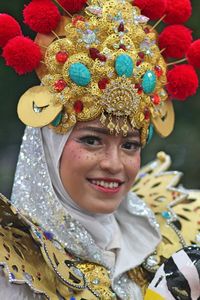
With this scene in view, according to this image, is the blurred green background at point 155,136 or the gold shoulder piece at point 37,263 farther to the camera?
the blurred green background at point 155,136

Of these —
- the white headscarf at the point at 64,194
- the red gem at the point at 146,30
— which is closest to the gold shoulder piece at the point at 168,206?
the white headscarf at the point at 64,194

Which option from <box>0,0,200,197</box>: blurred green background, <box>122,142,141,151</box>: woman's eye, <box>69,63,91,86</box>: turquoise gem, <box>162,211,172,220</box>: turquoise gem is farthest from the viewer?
<box>0,0,200,197</box>: blurred green background

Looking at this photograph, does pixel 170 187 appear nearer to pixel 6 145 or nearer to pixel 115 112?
pixel 115 112

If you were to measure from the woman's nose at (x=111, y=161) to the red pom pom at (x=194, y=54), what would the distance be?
1.45 feet

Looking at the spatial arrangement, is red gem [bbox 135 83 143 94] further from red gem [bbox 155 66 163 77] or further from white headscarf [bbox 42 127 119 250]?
white headscarf [bbox 42 127 119 250]

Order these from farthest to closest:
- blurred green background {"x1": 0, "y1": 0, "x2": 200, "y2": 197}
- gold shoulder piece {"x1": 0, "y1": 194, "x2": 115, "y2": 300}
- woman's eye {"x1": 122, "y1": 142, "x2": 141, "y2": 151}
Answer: blurred green background {"x1": 0, "y1": 0, "x2": 200, "y2": 197}, woman's eye {"x1": 122, "y1": 142, "x2": 141, "y2": 151}, gold shoulder piece {"x1": 0, "y1": 194, "x2": 115, "y2": 300}

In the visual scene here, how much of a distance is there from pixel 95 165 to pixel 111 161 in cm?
5

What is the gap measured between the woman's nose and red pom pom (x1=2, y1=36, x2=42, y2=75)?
364 millimetres

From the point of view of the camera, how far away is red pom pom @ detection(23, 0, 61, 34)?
9.34 ft

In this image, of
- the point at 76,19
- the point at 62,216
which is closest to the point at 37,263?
the point at 62,216

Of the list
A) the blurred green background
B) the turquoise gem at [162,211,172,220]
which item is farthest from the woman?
the blurred green background

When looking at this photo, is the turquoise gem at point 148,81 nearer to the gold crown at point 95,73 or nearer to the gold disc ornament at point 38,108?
the gold crown at point 95,73

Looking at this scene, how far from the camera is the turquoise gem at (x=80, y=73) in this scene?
2.80 m

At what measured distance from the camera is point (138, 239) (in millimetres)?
3125
